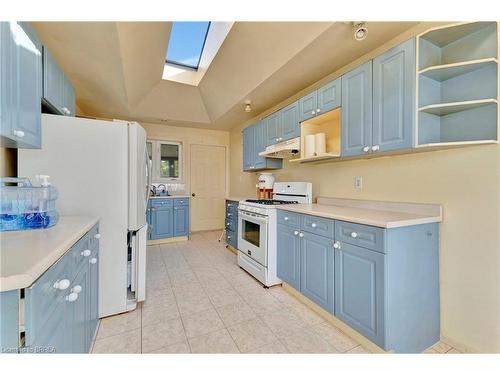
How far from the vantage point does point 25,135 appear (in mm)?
1404

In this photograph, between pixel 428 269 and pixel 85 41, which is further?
pixel 85 41

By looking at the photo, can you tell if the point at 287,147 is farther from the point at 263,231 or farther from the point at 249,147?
the point at 249,147

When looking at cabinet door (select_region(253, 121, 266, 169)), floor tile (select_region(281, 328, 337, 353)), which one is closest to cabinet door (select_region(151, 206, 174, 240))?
cabinet door (select_region(253, 121, 266, 169))

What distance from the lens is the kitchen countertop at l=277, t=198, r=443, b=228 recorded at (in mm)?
1462

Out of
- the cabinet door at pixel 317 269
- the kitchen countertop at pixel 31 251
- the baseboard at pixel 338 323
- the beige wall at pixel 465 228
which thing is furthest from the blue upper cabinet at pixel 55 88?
the beige wall at pixel 465 228

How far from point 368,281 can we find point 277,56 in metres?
2.33

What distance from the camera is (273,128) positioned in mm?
3115

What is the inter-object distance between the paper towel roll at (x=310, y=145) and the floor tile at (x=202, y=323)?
1.85 metres

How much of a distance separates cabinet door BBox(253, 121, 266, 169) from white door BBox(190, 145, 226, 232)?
6.20 ft

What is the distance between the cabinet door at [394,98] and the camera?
1550 mm

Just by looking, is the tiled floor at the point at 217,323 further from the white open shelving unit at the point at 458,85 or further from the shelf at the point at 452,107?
the shelf at the point at 452,107
